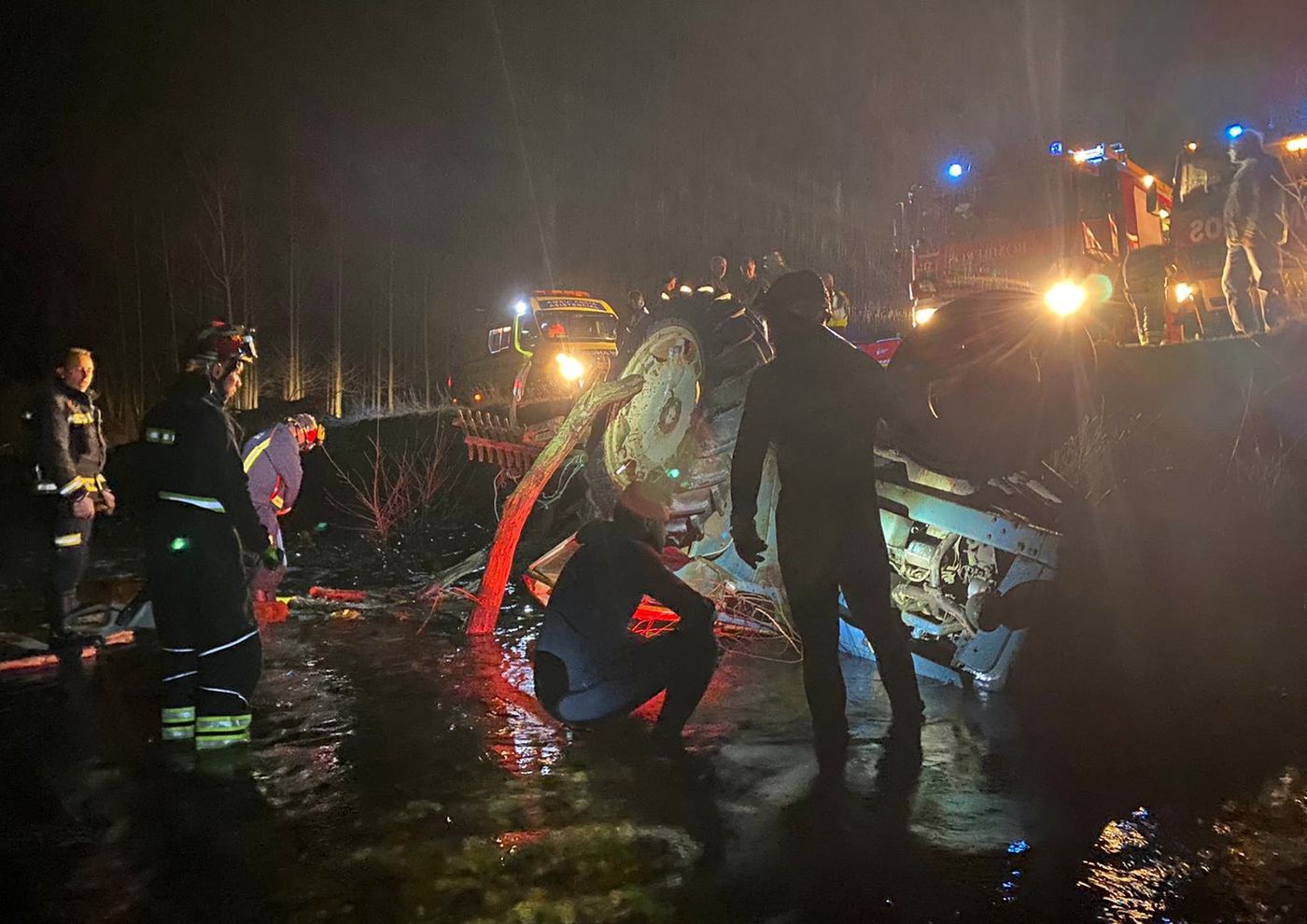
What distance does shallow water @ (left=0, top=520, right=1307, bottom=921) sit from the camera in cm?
277

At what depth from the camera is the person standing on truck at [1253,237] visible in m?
9.24

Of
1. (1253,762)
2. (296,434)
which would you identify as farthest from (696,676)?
(296,434)

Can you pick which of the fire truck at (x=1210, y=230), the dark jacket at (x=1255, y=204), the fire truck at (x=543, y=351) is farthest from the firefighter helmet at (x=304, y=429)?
the fire truck at (x=1210, y=230)

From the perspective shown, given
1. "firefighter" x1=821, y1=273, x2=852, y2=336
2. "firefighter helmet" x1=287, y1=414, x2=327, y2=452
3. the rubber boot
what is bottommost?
the rubber boot

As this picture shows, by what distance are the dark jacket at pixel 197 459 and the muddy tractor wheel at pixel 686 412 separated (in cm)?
271

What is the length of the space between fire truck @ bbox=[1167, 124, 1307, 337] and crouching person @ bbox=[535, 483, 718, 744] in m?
8.70

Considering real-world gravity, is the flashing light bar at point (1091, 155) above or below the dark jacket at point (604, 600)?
above

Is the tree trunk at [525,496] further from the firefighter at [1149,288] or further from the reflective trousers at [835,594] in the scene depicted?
the firefighter at [1149,288]

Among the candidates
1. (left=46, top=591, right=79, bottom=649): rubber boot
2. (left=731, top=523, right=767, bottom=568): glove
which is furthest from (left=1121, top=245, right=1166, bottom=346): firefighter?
(left=46, top=591, right=79, bottom=649): rubber boot

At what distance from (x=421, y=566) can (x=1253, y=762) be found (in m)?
7.73

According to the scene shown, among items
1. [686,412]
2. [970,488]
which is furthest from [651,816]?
[686,412]

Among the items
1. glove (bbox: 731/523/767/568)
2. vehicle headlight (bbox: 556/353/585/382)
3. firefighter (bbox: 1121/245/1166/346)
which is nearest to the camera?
glove (bbox: 731/523/767/568)

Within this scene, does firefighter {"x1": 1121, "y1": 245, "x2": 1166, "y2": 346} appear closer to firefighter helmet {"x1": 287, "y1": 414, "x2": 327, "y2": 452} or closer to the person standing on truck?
the person standing on truck

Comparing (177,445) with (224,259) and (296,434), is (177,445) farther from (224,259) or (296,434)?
(224,259)
